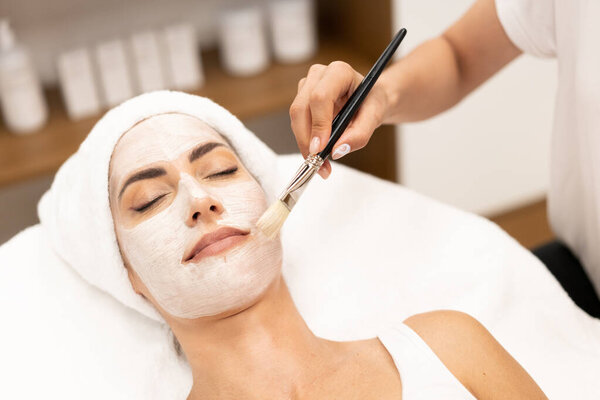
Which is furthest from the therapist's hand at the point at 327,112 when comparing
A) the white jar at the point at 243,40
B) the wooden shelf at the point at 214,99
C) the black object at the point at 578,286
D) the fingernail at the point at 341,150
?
the white jar at the point at 243,40

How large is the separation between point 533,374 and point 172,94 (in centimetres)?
75

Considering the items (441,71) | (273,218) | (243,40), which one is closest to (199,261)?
(273,218)

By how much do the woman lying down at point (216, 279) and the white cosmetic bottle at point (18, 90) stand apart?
2.47 ft

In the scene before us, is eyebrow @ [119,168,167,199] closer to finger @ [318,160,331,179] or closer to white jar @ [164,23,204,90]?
finger @ [318,160,331,179]

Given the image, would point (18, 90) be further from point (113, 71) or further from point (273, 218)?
point (273, 218)

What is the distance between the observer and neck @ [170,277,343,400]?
983mm

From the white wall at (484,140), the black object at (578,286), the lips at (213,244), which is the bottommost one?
the white wall at (484,140)

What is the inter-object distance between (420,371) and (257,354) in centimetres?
24

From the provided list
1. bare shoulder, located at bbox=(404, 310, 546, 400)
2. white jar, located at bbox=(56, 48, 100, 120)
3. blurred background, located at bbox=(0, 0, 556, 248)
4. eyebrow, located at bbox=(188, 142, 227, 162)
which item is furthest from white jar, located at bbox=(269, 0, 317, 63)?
bare shoulder, located at bbox=(404, 310, 546, 400)

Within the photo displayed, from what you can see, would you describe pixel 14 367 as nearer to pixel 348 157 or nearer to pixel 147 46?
pixel 147 46

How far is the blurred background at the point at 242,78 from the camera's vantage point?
1.80 m

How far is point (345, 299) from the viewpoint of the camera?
3.96 feet

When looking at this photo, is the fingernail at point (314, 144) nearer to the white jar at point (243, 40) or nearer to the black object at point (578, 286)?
the black object at point (578, 286)

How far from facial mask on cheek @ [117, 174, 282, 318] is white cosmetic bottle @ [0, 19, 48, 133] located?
931mm
